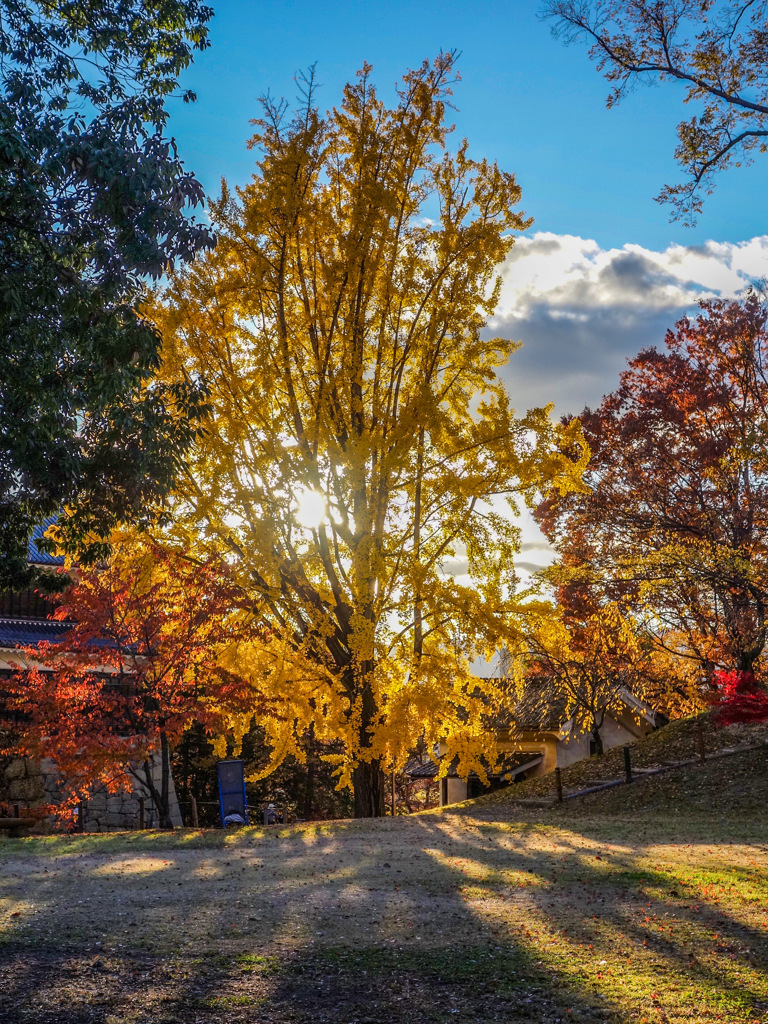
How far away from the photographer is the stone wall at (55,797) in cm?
1786

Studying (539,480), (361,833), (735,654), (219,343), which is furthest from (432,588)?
(735,654)

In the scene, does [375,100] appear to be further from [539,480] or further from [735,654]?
[735,654]

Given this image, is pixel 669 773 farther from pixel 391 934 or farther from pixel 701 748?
pixel 391 934

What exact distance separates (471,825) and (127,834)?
579 cm

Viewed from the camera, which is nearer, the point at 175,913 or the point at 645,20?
the point at 175,913

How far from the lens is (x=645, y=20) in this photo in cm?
1091

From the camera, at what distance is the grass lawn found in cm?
534

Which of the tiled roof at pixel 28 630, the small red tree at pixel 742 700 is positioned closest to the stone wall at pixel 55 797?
the tiled roof at pixel 28 630

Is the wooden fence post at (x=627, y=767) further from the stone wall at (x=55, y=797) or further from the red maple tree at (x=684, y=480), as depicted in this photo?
the stone wall at (x=55, y=797)

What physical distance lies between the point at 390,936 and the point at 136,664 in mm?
10156

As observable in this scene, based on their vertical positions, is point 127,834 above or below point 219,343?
below

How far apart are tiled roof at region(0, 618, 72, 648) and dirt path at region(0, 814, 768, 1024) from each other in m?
8.24

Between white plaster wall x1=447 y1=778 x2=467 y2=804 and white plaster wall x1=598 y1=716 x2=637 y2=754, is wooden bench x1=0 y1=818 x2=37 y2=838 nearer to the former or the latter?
white plaster wall x1=447 y1=778 x2=467 y2=804

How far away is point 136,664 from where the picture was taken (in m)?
15.9
